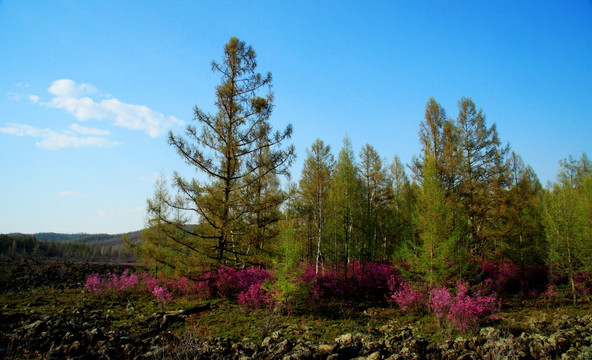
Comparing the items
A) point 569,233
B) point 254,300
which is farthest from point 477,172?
point 254,300

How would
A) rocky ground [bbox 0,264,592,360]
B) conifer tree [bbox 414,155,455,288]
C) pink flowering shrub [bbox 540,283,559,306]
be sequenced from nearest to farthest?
1. rocky ground [bbox 0,264,592,360]
2. conifer tree [bbox 414,155,455,288]
3. pink flowering shrub [bbox 540,283,559,306]

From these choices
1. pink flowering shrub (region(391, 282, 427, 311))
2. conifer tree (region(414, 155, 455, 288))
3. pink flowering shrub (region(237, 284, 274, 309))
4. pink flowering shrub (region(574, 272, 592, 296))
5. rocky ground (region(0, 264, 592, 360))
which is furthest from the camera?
pink flowering shrub (region(574, 272, 592, 296))

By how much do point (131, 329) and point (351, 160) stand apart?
13420 mm

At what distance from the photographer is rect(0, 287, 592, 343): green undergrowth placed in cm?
852

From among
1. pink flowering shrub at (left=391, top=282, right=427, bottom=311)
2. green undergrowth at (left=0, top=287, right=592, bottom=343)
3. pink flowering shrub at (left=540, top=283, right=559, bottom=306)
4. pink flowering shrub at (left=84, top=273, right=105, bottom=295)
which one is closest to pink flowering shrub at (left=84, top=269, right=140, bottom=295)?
pink flowering shrub at (left=84, top=273, right=105, bottom=295)

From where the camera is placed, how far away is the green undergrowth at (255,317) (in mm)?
8523

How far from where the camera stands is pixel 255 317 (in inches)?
394

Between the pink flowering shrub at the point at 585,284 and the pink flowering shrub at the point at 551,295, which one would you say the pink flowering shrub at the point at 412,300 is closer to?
the pink flowering shrub at the point at 551,295

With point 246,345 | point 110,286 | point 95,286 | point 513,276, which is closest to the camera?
point 246,345

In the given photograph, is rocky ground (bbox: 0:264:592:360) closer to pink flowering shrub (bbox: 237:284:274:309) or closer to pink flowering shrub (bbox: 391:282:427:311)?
pink flowering shrub (bbox: 237:284:274:309)

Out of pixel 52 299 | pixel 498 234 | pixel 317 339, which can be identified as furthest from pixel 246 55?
pixel 498 234

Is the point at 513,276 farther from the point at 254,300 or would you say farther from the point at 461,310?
the point at 254,300

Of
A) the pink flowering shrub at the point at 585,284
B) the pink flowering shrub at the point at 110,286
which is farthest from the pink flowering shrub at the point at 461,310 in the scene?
the pink flowering shrub at the point at 110,286

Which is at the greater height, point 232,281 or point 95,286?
point 232,281
